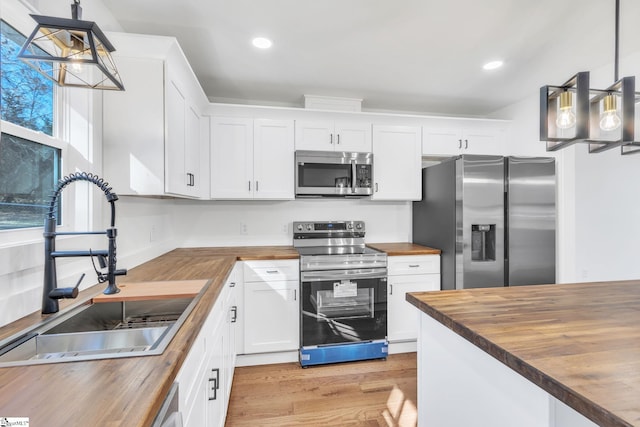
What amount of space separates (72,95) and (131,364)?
1393 millimetres

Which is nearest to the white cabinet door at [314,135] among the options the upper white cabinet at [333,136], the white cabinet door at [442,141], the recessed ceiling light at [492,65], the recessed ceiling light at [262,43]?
the upper white cabinet at [333,136]

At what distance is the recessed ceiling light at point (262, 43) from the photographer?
6.53 feet

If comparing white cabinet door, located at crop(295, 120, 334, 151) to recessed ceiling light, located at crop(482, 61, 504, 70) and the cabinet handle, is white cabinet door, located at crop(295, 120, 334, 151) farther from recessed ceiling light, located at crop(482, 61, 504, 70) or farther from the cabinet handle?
the cabinet handle

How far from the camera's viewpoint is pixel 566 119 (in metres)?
1.16

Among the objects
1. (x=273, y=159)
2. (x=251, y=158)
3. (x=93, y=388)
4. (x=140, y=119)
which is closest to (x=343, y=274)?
(x=273, y=159)

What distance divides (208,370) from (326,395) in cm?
115

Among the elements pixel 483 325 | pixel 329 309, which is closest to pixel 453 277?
pixel 329 309

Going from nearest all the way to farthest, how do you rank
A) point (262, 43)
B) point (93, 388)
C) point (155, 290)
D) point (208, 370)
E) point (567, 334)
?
point (93, 388), point (567, 334), point (208, 370), point (155, 290), point (262, 43)

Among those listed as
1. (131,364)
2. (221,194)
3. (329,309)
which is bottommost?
(329,309)

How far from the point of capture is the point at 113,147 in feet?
5.31

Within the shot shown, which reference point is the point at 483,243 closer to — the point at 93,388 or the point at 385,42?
the point at 385,42

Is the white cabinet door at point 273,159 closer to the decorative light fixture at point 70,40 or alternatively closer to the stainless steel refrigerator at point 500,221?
the stainless steel refrigerator at point 500,221

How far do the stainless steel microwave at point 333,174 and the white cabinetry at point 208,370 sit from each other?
1.22 m

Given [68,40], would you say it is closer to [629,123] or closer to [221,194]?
[221,194]
